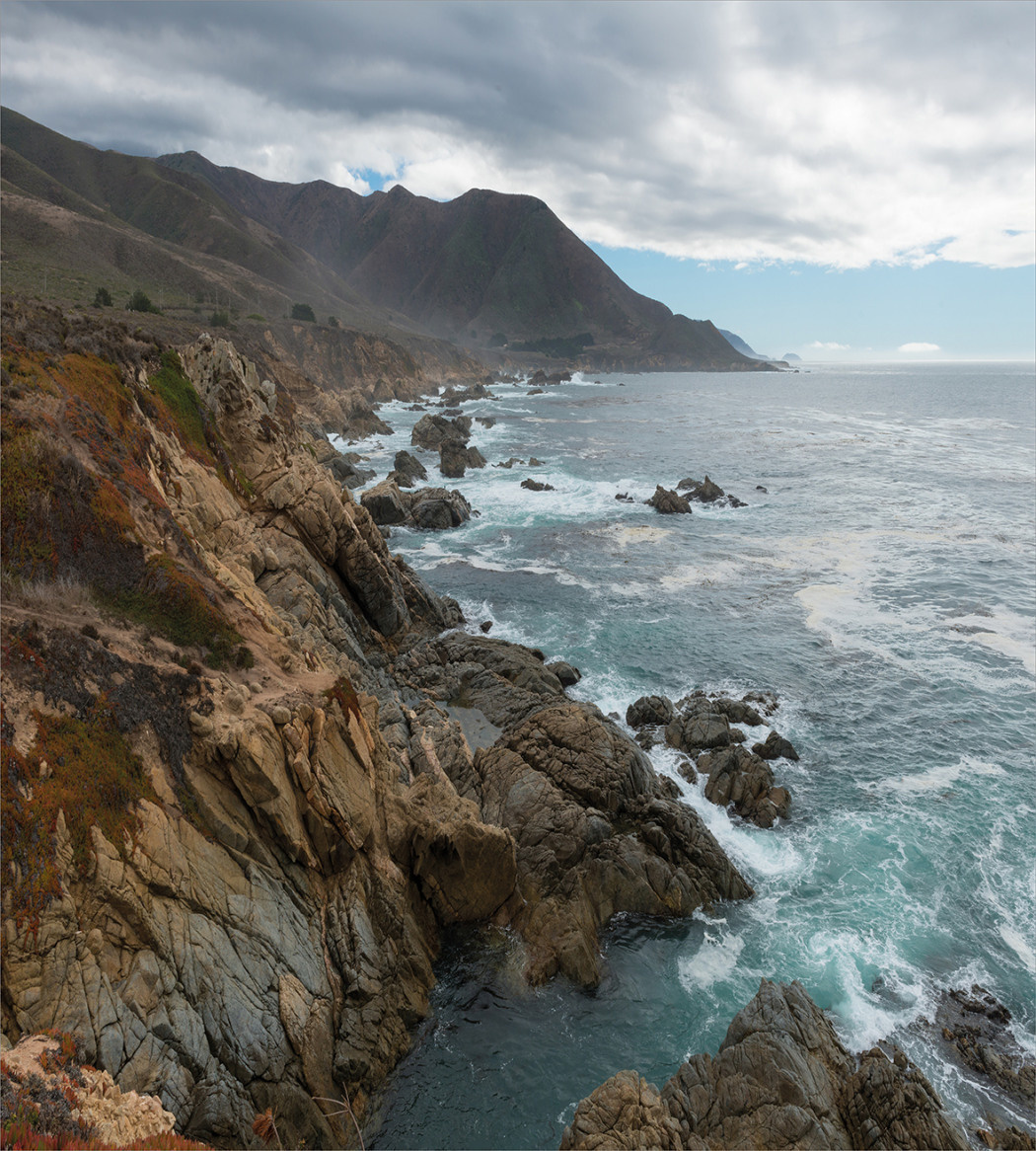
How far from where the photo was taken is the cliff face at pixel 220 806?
31.8 feet

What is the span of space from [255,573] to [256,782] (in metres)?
11.8

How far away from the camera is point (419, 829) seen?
53.3ft

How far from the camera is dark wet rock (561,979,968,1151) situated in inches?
429

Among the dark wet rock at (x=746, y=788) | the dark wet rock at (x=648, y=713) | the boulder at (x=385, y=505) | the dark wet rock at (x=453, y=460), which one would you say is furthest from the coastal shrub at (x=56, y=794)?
the dark wet rock at (x=453, y=460)

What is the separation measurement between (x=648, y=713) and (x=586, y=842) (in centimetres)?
926

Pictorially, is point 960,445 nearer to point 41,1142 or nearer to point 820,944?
point 820,944

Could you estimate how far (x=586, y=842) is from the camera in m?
17.9

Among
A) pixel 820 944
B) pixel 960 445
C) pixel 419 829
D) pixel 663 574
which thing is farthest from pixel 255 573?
pixel 960 445

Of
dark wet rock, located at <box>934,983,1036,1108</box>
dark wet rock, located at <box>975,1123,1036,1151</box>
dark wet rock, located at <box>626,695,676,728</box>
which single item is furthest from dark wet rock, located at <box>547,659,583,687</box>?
dark wet rock, located at <box>975,1123,1036,1151</box>

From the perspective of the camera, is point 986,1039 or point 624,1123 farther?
point 986,1039

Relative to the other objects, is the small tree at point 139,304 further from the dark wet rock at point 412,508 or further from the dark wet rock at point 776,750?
the dark wet rock at point 776,750

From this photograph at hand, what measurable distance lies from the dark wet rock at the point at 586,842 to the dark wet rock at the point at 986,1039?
5.28 metres

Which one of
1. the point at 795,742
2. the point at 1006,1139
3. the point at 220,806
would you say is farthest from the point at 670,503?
the point at 220,806

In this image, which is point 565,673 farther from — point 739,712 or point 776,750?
point 776,750
